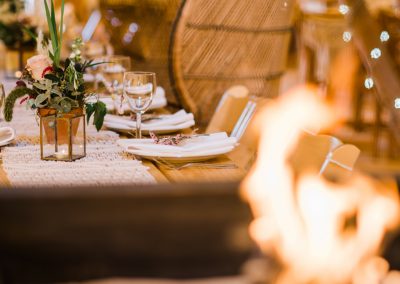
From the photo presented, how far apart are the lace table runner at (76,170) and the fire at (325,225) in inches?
29.0

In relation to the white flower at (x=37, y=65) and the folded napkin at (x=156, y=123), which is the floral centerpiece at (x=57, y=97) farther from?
the folded napkin at (x=156, y=123)

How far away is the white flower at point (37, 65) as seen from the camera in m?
1.65

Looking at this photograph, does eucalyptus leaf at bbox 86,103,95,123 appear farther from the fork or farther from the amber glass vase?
the fork

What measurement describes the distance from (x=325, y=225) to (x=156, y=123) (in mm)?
1434

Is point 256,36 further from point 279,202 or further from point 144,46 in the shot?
point 279,202

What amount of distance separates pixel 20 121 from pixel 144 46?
5.02 feet

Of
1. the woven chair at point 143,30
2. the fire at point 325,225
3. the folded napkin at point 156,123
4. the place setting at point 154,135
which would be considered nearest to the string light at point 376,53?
the place setting at point 154,135

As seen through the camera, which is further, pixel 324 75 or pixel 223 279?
pixel 324 75

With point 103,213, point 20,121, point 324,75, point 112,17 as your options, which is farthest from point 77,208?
point 324,75

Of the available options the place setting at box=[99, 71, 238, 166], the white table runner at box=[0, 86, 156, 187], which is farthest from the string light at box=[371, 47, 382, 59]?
the white table runner at box=[0, 86, 156, 187]

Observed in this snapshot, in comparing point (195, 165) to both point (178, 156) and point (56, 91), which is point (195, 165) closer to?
point (178, 156)

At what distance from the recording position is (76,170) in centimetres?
147

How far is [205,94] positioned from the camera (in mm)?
2877

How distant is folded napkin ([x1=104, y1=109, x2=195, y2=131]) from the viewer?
6.40ft
